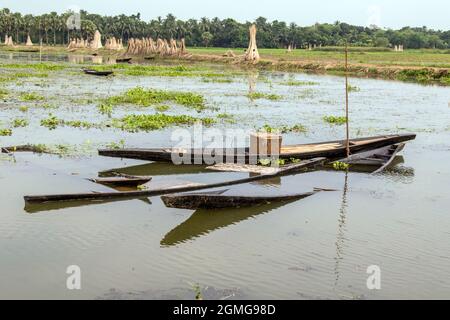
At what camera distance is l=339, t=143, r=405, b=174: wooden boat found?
1238cm

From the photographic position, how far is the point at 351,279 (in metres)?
6.54

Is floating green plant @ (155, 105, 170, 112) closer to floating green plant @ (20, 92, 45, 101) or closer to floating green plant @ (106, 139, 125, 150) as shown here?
floating green plant @ (20, 92, 45, 101)

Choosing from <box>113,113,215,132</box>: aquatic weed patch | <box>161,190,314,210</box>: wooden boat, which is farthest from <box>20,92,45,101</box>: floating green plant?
<box>161,190,314,210</box>: wooden boat

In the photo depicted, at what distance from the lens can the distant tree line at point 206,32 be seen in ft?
285

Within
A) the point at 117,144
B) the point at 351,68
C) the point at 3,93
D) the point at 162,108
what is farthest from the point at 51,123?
the point at 351,68

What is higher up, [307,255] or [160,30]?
[160,30]

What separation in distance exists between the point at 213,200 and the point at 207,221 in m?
0.41

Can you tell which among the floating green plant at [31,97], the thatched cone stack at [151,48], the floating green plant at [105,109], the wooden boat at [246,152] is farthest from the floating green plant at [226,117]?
the thatched cone stack at [151,48]

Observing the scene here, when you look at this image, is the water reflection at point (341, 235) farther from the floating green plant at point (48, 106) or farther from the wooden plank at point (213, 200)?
the floating green plant at point (48, 106)

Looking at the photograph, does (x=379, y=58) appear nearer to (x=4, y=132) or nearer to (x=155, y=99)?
(x=155, y=99)

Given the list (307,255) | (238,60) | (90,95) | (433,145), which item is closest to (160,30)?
(238,60)

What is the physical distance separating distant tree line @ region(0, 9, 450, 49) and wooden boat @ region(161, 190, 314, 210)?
75.5m
